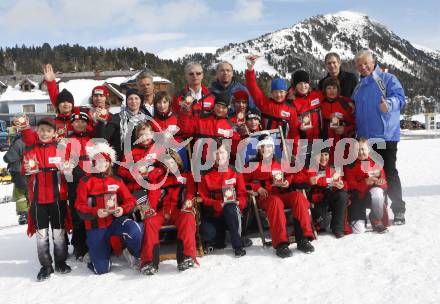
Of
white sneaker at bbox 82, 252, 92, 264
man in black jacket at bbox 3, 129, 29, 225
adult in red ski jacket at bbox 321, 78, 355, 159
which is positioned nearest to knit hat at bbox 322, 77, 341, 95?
adult in red ski jacket at bbox 321, 78, 355, 159

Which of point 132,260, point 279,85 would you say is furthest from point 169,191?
point 279,85

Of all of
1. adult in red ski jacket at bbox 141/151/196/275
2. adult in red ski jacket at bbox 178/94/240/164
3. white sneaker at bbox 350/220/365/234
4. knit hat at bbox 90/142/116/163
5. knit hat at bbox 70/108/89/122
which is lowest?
white sneaker at bbox 350/220/365/234

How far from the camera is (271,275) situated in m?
4.14

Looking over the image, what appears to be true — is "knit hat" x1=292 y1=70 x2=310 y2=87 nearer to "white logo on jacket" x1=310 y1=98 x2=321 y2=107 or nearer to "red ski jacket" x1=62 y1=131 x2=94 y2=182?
"white logo on jacket" x1=310 y1=98 x2=321 y2=107

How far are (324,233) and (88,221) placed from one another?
9.97 ft

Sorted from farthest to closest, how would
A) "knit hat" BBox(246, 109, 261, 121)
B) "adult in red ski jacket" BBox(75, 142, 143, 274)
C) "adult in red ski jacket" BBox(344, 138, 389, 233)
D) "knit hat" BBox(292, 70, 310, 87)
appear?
1. "knit hat" BBox(292, 70, 310, 87)
2. "knit hat" BBox(246, 109, 261, 121)
3. "adult in red ski jacket" BBox(344, 138, 389, 233)
4. "adult in red ski jacket" BBox(75, 142, 143, 274)

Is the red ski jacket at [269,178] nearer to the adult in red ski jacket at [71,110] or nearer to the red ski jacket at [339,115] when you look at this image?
the red ski jacket at [339,115]

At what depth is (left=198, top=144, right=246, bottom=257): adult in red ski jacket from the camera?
15.8ft

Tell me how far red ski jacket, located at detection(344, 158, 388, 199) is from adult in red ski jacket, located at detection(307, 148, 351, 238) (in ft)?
0.51

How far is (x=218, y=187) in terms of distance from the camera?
495 centimetres

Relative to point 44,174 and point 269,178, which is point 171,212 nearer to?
point 269,178

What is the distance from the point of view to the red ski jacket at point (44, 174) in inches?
186

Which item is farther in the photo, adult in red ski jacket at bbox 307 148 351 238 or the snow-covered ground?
adult in red ski jacket at bbox 307 148 351 238

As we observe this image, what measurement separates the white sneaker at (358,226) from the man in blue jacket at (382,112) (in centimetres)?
52
